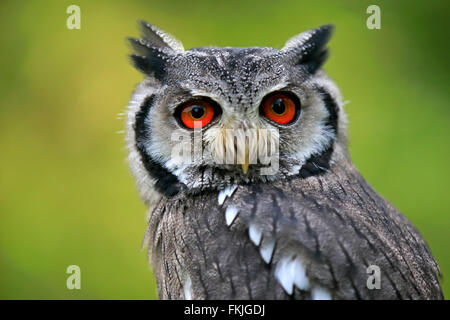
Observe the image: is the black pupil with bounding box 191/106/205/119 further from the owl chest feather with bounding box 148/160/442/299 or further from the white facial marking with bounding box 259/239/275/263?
the white facial marking with bounding box 259/239/275/263

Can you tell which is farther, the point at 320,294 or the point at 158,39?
the point at 158,39

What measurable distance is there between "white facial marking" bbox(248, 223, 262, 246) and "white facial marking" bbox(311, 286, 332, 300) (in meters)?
0.27

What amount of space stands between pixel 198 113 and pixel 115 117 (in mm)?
2451

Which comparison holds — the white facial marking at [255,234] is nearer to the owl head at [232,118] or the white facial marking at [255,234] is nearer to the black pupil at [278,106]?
the owl head at [232,118]

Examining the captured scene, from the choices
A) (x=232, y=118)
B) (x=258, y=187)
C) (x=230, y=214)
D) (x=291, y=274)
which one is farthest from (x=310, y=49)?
(x=291, y=274)

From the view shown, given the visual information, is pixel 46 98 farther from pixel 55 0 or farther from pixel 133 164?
pixel 133 164

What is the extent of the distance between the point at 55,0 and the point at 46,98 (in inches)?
34.8

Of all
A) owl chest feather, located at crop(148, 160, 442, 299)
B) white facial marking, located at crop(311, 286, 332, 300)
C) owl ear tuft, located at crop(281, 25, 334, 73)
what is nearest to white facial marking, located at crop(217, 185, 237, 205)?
owl chest feather, located at crop(148, 160, 442, 299)

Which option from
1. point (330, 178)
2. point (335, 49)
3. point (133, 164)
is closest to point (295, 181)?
point (330, 178)

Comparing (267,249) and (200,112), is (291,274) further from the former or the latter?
(200,112)

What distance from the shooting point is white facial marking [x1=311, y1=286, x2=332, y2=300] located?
188 cm

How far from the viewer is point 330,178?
2.23 meters

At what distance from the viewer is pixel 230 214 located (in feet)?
6.77

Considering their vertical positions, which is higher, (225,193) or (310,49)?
(310,49)
